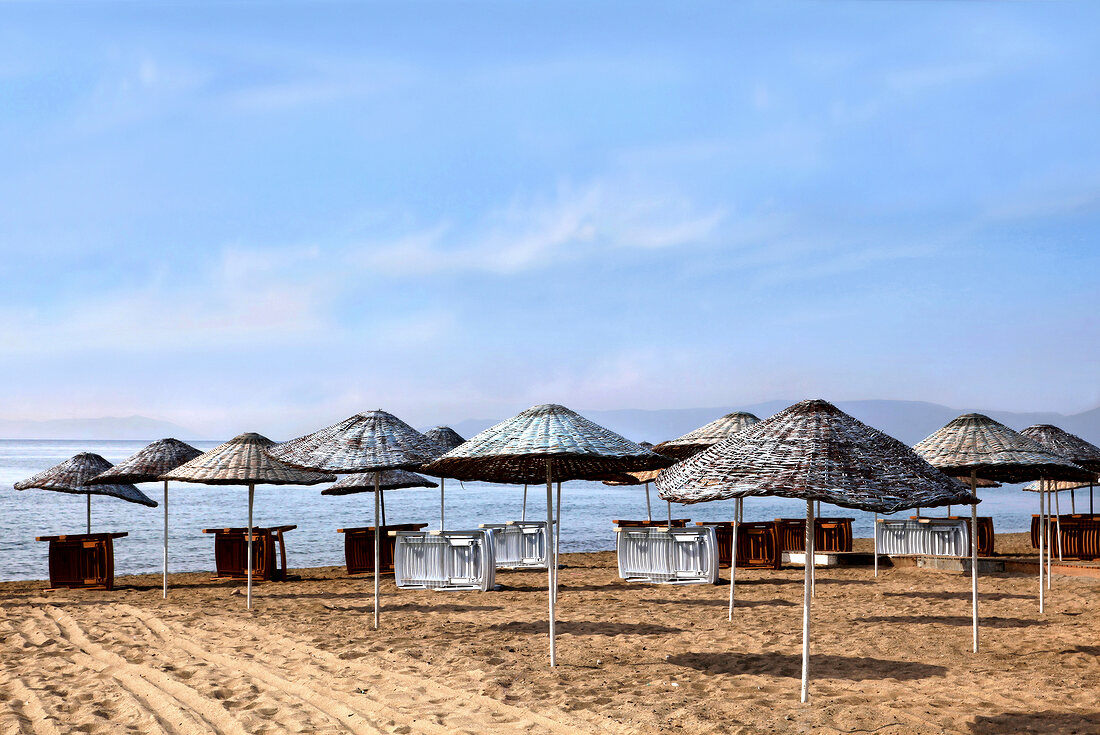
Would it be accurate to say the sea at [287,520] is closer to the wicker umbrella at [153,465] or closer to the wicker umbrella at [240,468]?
the wicker umbrella at [153,465]

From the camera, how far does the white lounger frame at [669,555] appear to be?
16297mm

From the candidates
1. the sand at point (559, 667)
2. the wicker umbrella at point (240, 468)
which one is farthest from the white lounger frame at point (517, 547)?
the wicker umbrella at point (240, 468)

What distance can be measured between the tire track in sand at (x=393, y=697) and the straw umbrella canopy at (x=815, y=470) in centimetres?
187

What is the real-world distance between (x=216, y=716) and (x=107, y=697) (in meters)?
1.35

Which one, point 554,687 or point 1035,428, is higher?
point 1035,428

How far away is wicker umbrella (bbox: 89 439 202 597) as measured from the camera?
15.6 m

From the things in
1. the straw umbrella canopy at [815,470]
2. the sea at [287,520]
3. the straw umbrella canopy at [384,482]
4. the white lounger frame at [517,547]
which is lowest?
the sea at [287,520]

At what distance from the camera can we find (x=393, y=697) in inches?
310

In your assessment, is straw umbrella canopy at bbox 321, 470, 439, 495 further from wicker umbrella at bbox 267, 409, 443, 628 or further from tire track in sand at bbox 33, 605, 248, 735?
tire track in sand at bbox 33, 605, 248, 735

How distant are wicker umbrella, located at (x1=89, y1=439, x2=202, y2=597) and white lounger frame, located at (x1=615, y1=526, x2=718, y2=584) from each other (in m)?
7.66

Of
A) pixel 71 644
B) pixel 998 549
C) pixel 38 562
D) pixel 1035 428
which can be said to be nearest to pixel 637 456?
pixel 71 644

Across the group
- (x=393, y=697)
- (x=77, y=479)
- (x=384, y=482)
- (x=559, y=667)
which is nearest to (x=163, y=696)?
(x=393, y=697)

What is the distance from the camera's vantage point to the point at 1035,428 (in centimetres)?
→ 1872

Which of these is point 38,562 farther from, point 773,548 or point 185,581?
point 773,548
